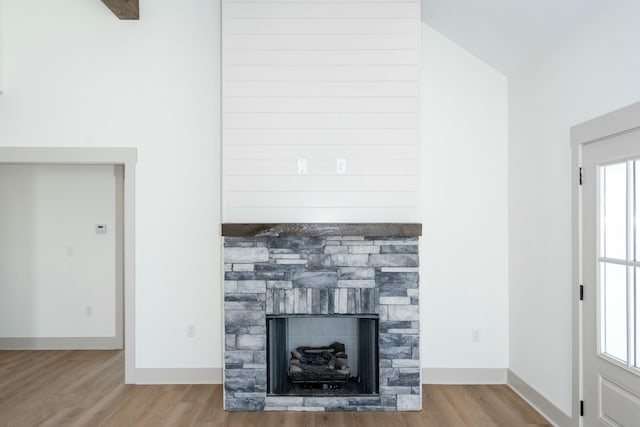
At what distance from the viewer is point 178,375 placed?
4.15m

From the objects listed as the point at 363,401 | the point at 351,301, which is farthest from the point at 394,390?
the point at 351,301

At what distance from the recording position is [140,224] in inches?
164

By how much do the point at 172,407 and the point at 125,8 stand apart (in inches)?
123

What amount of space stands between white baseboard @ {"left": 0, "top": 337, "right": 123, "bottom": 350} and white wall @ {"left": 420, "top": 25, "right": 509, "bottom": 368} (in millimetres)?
3494

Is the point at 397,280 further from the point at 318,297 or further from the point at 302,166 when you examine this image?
the point at 302,166

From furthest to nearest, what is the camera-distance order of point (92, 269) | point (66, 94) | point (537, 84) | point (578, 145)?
point (92, 269) → point (66, 94) → point (537, 84) → point (578, 145)

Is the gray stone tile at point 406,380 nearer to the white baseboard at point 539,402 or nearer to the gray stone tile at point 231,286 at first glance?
the white baseboard at point 539,402

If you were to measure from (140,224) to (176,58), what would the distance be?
1463mm

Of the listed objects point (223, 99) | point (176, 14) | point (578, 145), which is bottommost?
point (578, 145)

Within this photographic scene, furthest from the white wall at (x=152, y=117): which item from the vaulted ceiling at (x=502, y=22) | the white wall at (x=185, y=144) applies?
the vaulted ceiling at (x=502, y=22)

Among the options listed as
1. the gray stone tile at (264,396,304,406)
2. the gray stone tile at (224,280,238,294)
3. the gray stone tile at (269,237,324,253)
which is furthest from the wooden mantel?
the gray stone tile at (264,396,304,406)

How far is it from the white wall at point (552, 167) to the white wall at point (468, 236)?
12 centimetres

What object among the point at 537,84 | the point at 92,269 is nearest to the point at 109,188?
the point at 92,269

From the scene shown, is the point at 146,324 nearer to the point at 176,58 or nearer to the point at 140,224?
the point at 140,224
